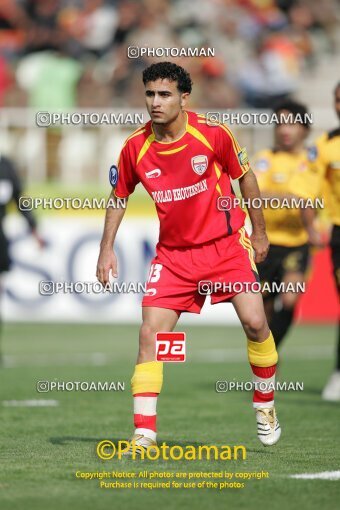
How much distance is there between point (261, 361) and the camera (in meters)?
7.67

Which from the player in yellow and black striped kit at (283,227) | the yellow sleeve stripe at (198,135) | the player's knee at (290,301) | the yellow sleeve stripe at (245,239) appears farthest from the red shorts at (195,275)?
the player's knee at (290,301)

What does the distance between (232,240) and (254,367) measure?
0.77 metres

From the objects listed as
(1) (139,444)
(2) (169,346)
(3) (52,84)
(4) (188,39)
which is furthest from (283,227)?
(4) (188,39)

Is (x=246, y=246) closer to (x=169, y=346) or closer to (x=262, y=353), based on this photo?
(x=262, y=353)

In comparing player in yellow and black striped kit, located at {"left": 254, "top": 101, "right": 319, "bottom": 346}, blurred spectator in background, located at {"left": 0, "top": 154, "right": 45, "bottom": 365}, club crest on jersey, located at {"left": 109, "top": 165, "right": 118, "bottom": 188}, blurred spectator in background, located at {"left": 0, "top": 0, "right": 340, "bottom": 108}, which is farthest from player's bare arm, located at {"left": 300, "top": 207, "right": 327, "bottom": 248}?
blurred spectator in background, located at {"left": 0, "top": 0, "right": 340, "bottom": 108}

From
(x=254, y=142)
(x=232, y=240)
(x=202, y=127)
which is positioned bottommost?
(x=232, y=240)

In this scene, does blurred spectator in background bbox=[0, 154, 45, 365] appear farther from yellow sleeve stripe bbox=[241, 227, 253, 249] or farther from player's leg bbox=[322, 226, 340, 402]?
yellow sleeve stripe bbox=[241, 227, 253, 249]

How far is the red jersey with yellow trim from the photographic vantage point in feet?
A: 24.2

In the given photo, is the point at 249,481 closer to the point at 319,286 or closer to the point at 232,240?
the point at 232,240

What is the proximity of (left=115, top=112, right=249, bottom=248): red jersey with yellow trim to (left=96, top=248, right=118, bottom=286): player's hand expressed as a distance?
0.33 m

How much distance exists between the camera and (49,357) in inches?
566

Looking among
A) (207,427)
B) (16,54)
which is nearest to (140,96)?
(16,54)

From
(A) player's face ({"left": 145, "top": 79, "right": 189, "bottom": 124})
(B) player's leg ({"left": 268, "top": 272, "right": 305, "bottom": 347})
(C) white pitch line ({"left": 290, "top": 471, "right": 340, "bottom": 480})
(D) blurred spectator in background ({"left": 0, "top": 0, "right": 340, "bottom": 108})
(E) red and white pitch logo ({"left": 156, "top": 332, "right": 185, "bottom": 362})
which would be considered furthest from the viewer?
(D) blurred spectator in background ({"left": 0, "top": 0, "right": 340, "bottom": 108})

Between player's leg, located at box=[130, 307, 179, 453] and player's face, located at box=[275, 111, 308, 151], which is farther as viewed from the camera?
player's face, located at box=[275, 111, 308, 151]
